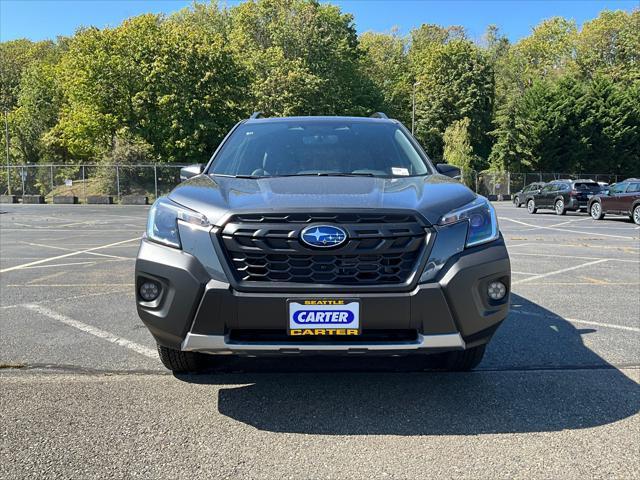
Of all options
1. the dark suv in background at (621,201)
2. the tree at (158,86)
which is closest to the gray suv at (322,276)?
the dark suv in background at (621,201)

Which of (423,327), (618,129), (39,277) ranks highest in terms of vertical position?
(618,129)

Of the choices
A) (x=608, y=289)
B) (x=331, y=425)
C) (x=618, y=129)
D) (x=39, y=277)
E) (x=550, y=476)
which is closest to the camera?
(x=550, y=476)

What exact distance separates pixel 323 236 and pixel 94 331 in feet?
9.68

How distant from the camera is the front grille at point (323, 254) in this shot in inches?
114

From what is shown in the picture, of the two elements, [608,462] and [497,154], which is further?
[497,154]

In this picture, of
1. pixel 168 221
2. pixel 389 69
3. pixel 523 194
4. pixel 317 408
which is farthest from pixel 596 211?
pixel 389 69

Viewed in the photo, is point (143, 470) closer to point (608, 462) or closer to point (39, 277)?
point (608, 462)

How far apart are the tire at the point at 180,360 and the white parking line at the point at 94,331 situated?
553 mm

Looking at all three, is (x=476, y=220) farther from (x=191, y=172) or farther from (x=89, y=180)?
(x=89, y=180)

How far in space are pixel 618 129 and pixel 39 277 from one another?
2102 inches

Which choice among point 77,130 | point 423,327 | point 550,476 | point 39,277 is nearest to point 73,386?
point 423,327

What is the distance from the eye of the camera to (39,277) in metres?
7.57

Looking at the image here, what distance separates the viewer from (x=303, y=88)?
148ft

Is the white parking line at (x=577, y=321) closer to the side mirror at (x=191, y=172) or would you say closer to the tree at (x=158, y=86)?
the side mirror at (x=191, y=172)
